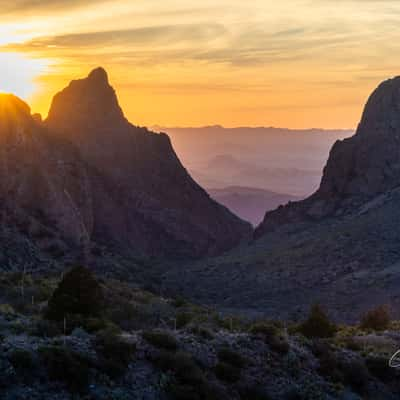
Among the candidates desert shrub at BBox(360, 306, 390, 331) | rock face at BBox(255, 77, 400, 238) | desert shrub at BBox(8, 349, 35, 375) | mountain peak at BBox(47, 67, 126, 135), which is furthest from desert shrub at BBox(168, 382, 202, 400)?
mountain peak at BBox(47, 67, 126, 135)

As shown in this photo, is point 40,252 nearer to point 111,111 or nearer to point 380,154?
point 380,154

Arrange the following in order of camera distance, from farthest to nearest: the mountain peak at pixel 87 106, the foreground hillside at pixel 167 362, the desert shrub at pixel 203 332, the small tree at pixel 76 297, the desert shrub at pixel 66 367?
1. the mountain peak at pixel 87 106
2. the small tree at pixel 76 297
3. the desert shrub at pixel 203 332
4. the foreground hillside at pixel 167 362
5. the desert shrub at pixel 66 367

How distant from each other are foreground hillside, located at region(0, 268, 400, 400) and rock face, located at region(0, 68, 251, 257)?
54901 millimetres

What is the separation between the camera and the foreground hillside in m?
20.3

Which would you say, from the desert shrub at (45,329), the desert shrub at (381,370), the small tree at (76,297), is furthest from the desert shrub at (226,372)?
the small tree at (76,297)

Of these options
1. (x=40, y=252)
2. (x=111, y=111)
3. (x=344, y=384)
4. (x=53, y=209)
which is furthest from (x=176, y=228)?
(x=344, y=384)

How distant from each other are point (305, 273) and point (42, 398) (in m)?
64.4

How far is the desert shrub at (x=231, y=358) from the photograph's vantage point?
24359 millimetres

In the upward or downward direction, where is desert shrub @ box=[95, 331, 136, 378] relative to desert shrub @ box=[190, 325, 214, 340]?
upward

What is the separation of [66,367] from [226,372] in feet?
16.6

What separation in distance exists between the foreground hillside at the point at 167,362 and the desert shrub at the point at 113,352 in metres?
0.03

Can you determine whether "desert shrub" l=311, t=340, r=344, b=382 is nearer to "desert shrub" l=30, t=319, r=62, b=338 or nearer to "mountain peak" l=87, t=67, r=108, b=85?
"desert shrub" l=30, t=319, r=62, b=338

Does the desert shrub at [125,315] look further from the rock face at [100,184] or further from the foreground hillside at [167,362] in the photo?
the rock face at [100,184]

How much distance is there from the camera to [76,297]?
29469mm
